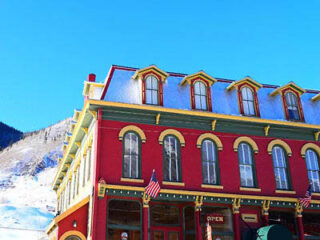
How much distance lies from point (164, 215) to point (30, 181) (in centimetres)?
10500

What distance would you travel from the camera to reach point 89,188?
19.0 metres

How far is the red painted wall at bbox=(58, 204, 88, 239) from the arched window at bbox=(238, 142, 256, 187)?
8.11 meters

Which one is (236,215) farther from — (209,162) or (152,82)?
(152,82)

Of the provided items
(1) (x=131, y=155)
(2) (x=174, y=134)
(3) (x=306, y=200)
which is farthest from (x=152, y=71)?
(3) (x=306, y=200)

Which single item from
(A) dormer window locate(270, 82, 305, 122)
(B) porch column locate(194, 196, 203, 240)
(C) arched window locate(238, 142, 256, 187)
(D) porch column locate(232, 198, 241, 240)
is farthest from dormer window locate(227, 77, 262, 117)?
(B) porch column locate(194, 196, 203, 240)

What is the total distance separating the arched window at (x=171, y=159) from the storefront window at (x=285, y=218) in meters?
5.53

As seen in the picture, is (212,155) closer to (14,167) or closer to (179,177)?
(179,177)

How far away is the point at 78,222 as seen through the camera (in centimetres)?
1794

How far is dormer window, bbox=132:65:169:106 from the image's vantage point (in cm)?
2020

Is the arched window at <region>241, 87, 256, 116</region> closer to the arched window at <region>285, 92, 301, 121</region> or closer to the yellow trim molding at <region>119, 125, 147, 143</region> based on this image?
the arched window at <region>285, 92, 301, 121</region>

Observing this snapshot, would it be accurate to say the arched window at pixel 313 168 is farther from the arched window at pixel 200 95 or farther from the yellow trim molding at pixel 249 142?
the arched window at pixel 200 95

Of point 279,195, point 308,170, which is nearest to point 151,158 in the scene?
point 279,195

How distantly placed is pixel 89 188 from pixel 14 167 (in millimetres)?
124544

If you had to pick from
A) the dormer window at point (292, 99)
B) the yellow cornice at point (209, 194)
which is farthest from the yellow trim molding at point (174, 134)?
the dormer window at point (292, 99)
